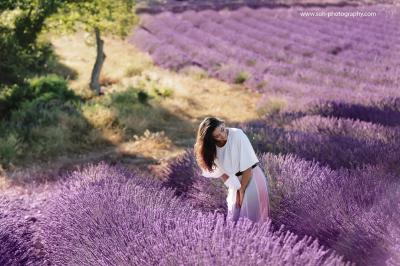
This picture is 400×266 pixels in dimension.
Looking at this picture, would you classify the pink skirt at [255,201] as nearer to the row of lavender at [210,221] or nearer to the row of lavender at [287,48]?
the row of lavender at [210,221]

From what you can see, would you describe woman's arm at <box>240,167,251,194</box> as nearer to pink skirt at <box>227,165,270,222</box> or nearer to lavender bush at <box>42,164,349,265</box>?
pink skirt at <box>227,165,270,222</box>

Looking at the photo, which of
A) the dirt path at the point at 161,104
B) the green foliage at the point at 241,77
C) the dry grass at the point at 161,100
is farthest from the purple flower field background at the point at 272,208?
the green foliage at the point at 241,77

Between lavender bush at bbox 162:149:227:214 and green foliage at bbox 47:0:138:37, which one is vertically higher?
green foliage at bbox 47:0:138:37

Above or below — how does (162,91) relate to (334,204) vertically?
below

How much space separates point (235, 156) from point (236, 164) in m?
0.06

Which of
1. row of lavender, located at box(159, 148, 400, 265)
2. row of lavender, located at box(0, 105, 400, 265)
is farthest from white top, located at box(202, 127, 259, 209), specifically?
row of lavender, located at box(159, 148, 400, 265)

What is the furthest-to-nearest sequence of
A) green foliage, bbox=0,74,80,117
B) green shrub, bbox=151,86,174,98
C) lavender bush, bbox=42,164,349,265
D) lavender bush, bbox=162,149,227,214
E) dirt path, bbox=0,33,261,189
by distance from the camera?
green shrub, bbox=151,86,174,98 → green foliage, bbox=0,74,80,117 → dirt path, bbox=0,33,261,189 → lavender bush, bbox=162,149,227,214 → lavender bush, bbox=42,164,349,265

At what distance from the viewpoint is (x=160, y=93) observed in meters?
11.8

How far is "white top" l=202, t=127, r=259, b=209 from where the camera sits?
3.40 metres

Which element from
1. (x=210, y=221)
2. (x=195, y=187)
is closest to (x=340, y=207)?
(x=210, y=221)

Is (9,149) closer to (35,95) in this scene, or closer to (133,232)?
(35,95)

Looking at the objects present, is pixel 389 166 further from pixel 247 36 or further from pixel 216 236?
pixel 247 36

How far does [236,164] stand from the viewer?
3441 millimetres

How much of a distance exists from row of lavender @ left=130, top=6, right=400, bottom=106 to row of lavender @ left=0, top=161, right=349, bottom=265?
19.4ft
